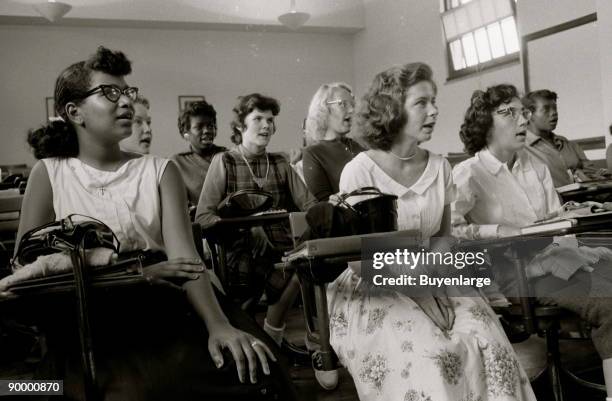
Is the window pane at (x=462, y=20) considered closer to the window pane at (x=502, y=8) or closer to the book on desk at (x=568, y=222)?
the window pane at (x=502, y=8)

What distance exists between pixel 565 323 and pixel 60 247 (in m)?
1.27

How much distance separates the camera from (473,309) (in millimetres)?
1259

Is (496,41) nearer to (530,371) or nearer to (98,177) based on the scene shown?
(530,371)

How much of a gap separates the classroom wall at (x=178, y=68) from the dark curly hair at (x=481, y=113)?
71 centimetres

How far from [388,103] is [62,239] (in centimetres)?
99

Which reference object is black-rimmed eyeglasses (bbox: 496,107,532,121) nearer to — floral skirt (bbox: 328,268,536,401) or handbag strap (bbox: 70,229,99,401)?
floral skirt (bbox: 328,268,536,401)

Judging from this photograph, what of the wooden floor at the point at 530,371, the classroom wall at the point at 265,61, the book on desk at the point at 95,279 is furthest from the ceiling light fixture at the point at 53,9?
the book on desk at the point at 95,279

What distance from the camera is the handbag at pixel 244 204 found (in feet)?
7.45

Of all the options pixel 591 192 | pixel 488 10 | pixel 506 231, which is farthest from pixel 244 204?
pixel 591 192

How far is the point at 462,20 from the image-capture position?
218 centimetres

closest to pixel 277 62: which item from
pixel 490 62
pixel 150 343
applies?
pixel 490 62

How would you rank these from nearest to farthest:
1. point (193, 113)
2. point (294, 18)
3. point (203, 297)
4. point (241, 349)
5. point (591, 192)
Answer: point (241, 349) → point (203, 297) → point (591, 192) → point (294, 18) → point (193, 113)

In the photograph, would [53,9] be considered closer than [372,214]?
No

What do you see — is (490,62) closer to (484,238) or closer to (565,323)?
(484,238)
